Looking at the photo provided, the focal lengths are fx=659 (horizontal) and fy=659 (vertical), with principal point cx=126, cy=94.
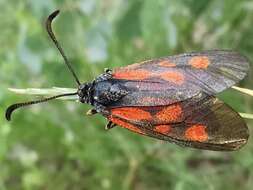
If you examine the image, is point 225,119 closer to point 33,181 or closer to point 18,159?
point 33,181

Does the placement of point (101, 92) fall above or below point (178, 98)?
above

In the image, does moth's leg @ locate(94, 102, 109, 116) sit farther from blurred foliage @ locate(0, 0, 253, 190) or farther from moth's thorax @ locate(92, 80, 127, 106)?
blurred foliage @ locate(0, 0, 253, 190)

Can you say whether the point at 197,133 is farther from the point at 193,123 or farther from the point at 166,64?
the point at 166,64

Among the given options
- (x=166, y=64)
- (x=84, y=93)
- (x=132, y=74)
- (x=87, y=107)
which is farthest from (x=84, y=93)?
(x=87, y=107)

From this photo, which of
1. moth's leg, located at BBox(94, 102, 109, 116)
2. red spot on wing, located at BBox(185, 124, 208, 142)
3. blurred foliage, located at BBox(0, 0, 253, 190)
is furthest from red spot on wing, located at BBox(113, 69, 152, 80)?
blurred foliage, located at BBox(0, 0, 253, 190)

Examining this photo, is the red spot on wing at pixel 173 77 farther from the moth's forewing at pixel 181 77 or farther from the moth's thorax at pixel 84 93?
the moth's thorax at pixel 84 93

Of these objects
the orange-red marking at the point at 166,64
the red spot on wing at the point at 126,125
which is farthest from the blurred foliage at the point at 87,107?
the red spot on wing at the point at 126,125

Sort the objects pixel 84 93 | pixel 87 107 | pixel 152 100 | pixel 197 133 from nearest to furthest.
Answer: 1. pixel 197 133
2. pixel 152 100
3. pixel 84 93
4. pixel 87 107

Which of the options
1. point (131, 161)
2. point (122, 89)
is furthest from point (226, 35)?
point (122, 89)
